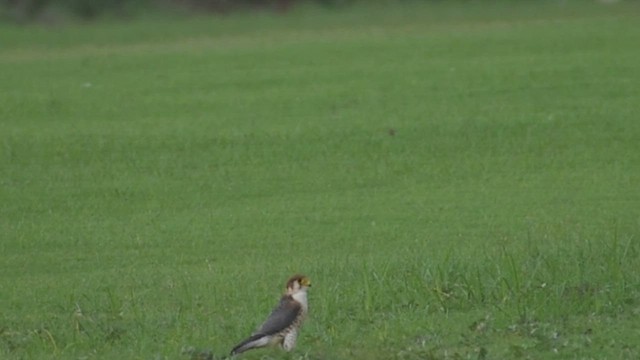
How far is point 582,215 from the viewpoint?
47.8 feet

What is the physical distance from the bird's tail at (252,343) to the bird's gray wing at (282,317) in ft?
0.11

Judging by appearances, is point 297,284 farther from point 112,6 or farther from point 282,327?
point 112,6

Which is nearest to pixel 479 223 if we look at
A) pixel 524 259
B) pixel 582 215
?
pixel 582 215

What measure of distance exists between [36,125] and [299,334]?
1034 centimetres

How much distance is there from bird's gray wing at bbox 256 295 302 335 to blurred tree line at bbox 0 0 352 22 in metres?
20.9

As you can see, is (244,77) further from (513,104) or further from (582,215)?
(582,215)

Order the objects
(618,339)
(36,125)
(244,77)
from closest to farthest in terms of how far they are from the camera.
A: 1. (618,339)
2. (36,125)
3. (244,77)

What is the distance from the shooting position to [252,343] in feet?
31.4

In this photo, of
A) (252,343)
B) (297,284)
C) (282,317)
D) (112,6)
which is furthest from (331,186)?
(112,6)

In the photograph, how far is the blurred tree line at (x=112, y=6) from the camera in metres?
30.1

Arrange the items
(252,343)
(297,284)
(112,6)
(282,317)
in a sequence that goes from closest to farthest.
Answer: (252,343)
(282,317)
(297,284)
(112,6)

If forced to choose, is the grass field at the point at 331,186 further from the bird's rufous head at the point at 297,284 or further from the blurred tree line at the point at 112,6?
the blurred tree line at the point at 112,6

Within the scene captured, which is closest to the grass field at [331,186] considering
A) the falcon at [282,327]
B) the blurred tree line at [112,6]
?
the falcon at [282,327]

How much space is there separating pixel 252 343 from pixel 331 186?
7081 millimetres
